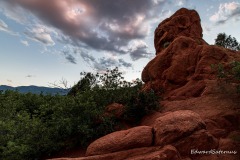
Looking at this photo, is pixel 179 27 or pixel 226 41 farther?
pixel 226 41

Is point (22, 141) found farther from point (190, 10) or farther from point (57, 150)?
Result: point (190, 10)

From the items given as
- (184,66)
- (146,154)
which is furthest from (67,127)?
(184,66)

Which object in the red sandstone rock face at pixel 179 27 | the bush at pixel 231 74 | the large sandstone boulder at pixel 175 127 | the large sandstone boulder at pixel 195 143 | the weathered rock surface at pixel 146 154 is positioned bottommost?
the weathered rock surface at pixel 146 154

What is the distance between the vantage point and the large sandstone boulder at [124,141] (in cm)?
1517

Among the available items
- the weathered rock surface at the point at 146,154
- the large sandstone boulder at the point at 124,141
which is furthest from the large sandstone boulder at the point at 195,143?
the large sandstone boulder at the point at 124,141

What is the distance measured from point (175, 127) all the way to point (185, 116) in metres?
1.13

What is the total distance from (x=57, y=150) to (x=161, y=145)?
1015 cm

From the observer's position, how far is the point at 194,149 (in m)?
14.8

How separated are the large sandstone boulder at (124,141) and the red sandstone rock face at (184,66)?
8.69 meters

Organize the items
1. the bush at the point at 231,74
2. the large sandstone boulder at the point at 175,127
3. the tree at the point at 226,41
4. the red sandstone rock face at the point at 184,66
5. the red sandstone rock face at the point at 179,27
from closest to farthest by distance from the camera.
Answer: the large sandstone boulder at the point at 175,127
the bush at the point at 231,74
the red sandstone rock face at the point at 184,66
the red sandstone rock face at the point at 179,27
the tree at the point at 226,41

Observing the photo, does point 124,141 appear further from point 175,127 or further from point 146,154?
point 175,127

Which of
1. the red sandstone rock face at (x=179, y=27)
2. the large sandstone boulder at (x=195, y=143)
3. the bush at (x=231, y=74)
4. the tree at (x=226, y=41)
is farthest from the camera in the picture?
the tree at (x=226, y=41)

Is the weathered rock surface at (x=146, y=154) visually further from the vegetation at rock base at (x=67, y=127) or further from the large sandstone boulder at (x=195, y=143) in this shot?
the vegetation at rock base at (x=67, y=127)

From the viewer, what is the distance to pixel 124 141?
15.3 meters
